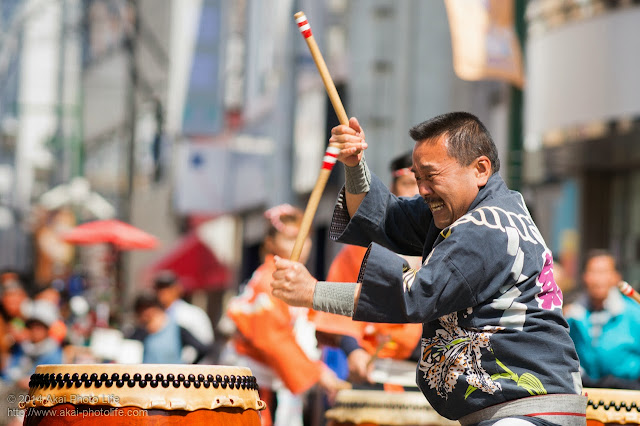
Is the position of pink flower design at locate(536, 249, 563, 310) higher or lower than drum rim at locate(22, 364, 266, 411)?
higher

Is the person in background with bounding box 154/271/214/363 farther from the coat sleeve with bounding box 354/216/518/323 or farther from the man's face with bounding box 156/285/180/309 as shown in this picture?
the coat sleeve with bounding box 354/216/518/323

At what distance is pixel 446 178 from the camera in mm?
3090

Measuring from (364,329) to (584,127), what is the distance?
7.06 m

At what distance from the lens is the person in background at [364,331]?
4752 millimetres

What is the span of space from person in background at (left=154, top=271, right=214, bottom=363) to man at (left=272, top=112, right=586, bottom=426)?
510cm

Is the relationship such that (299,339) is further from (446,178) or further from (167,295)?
(446,178)

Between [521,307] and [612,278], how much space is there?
3.78 meters

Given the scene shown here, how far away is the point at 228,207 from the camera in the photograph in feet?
69.7

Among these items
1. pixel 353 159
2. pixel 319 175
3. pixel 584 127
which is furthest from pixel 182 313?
pixel 319 175

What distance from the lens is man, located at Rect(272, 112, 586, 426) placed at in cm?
287

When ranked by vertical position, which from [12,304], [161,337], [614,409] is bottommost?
[12,304]

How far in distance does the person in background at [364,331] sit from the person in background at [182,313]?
10.2 feet

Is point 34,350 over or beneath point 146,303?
beneath

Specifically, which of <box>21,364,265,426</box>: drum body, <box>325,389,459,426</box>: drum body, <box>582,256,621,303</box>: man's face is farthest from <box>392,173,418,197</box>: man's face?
<box>582,256,621,303</box>: man's face
